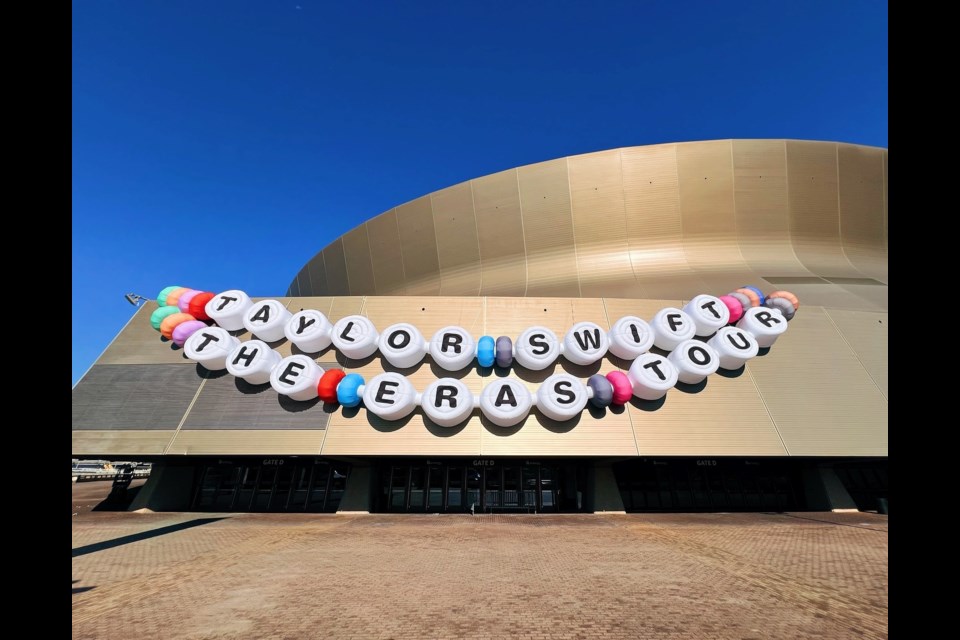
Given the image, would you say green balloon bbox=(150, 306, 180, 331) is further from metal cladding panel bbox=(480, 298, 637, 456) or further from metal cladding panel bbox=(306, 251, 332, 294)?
metal cladding panel bbox=(306, 251, 332, 294)

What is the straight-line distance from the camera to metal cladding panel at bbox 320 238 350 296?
28.4 meters

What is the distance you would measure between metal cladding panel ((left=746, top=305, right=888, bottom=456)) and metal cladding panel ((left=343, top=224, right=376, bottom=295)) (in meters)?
20.3

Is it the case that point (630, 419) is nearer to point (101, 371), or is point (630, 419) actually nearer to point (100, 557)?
point (100, 557)

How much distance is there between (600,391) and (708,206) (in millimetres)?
13489

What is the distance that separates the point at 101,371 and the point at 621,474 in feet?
66.2

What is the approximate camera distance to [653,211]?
22344 millimetres

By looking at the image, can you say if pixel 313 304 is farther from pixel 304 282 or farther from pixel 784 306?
pixel 784 306

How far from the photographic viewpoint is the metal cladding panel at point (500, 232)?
75.6 ft

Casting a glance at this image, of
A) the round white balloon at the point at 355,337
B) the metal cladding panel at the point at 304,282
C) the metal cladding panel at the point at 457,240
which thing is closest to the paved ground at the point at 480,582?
the round white balloon at the point at 355,337

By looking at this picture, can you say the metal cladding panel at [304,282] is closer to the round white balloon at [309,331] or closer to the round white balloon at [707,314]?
the round white balloon at [309,331]

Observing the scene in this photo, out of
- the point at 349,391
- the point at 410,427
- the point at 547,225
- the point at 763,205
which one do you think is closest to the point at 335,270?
the point at 547,225
